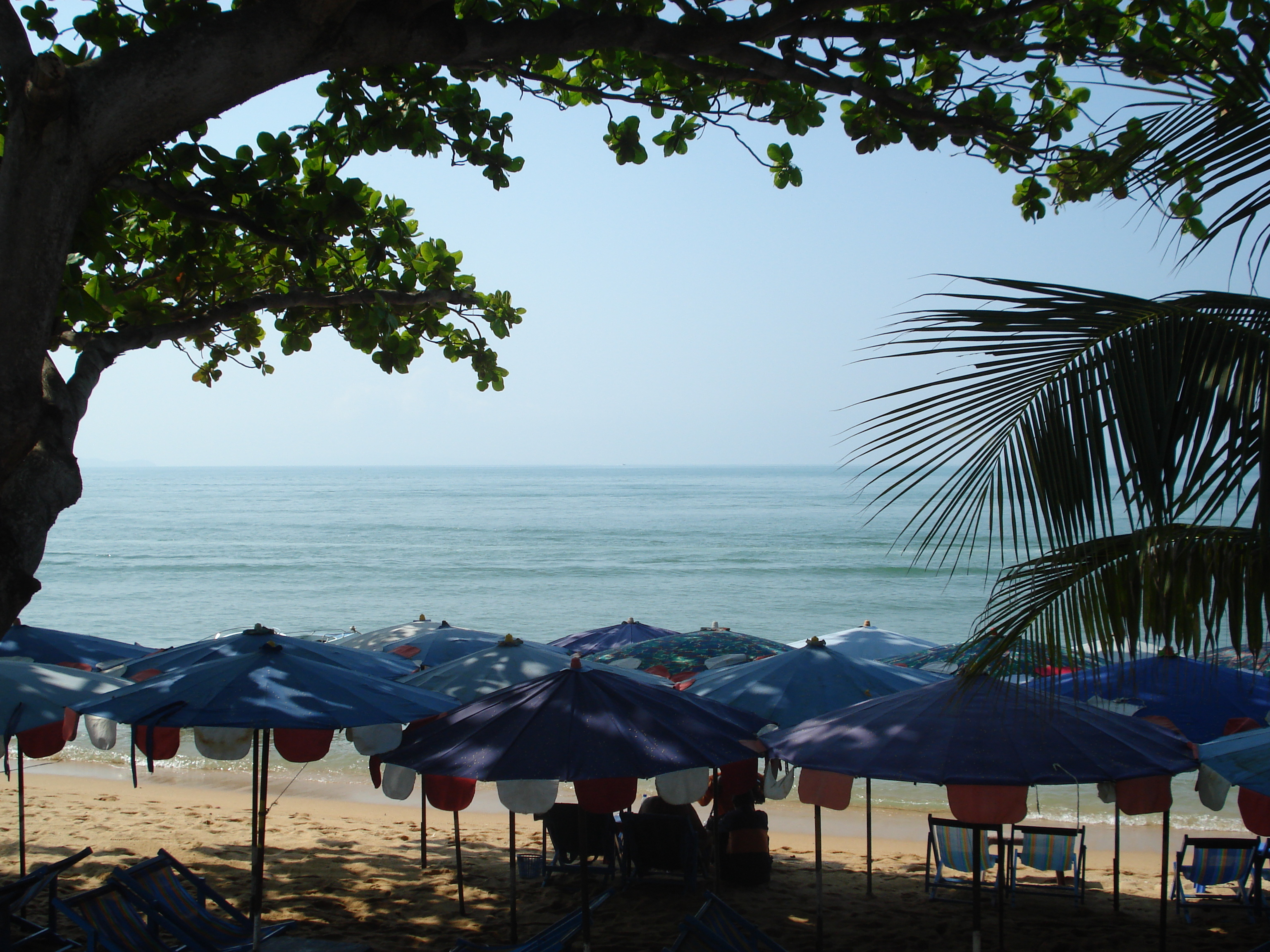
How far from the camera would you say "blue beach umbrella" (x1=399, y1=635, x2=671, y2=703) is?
7.83 m

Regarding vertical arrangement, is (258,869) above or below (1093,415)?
below

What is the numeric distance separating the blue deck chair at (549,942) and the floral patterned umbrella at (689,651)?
391 centimetres

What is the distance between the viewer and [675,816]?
7.78 meters

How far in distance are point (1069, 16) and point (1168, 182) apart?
3.21m

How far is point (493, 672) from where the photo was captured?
26.6ft

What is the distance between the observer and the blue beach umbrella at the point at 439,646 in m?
11.0

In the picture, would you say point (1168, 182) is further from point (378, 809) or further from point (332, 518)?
point (332, 518)

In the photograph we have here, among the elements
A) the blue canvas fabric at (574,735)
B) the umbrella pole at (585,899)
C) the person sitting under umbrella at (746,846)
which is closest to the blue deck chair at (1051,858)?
the person sitting under umbrella at (746,846)

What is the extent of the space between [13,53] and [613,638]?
9985mm

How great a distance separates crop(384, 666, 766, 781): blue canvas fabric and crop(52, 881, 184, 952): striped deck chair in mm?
1843

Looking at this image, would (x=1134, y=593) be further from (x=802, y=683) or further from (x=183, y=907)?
(x=183, y=907)

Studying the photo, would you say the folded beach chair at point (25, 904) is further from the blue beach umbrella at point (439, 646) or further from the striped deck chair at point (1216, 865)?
the striped deck chair at point (1216, 865)

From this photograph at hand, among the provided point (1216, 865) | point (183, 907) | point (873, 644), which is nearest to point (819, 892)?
point (1216, 865)

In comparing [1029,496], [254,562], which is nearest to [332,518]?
[254,562]
